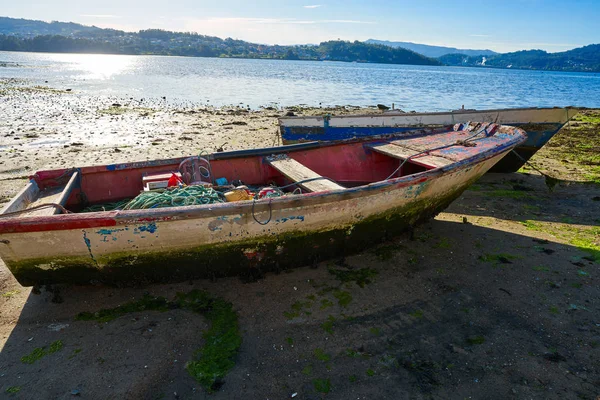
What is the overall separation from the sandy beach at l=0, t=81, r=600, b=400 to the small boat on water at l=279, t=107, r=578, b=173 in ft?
10.9

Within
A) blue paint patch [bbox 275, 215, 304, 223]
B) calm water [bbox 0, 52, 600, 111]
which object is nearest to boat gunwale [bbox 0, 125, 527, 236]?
blue paint patch [bbox 275, 215, 304, 223]

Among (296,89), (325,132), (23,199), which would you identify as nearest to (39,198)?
(23,199)

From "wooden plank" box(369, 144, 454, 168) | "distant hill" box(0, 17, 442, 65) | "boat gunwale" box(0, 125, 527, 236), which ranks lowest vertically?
"boat gunwale" box(0, 125, 527, 236)

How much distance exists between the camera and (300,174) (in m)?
5.50

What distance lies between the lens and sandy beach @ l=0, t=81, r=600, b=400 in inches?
128

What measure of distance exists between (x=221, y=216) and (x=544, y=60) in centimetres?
18295

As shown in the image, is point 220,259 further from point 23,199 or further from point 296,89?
point 296,89

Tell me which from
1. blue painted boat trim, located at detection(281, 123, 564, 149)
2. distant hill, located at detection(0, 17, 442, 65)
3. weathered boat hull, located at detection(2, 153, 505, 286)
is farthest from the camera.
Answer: distant hill, located at detection(0, 17, 442, 65)

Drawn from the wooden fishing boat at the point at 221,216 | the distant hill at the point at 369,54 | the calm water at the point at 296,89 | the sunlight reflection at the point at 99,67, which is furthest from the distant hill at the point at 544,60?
the wooden fishing boat at the point at 221,216

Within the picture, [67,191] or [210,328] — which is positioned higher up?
[67,191]

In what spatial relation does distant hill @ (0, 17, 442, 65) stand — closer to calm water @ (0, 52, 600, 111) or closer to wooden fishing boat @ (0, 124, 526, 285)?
calm water @ (0, 52, 600, 111)

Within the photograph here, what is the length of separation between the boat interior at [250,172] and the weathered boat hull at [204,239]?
1.42 ft

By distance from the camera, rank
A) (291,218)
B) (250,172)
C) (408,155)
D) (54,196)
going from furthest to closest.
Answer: (250,172)
(408,155)
(54,196)
(291,218)

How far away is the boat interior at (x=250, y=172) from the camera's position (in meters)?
5.02
